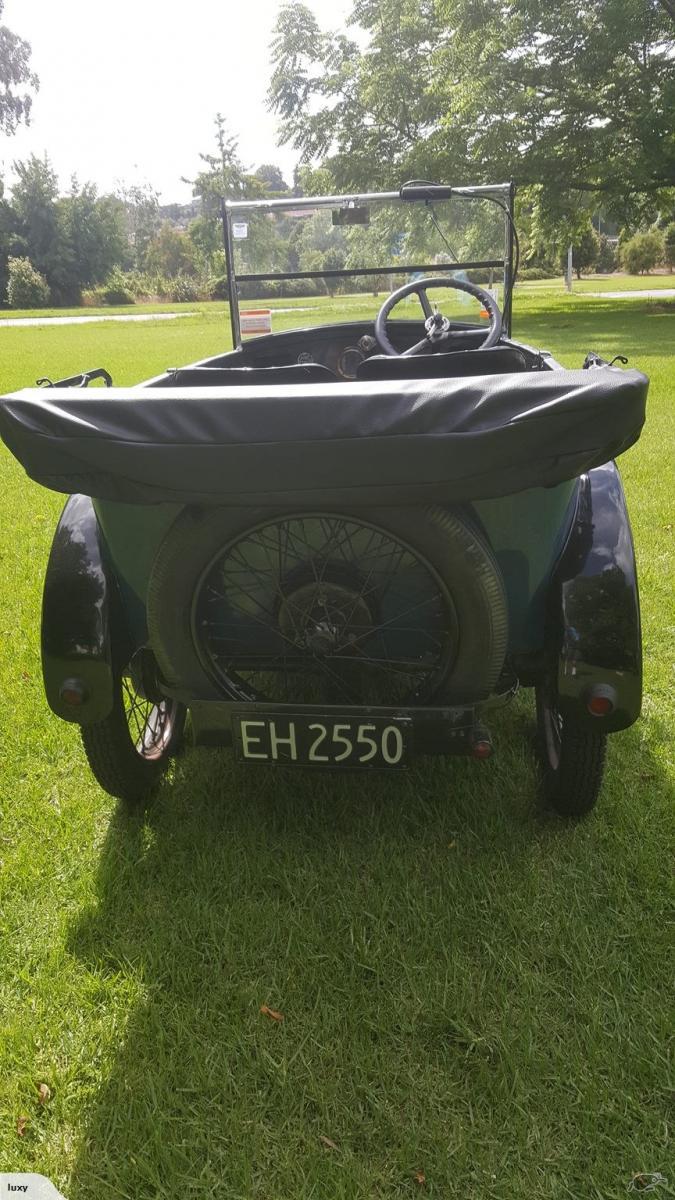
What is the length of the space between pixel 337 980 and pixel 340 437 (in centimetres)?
123

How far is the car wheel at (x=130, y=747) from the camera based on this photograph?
2.13 metres

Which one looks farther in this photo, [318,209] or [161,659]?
[318,209]

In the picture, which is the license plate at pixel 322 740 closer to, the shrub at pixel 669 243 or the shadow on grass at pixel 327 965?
the shadow on grass at pixel 327 965

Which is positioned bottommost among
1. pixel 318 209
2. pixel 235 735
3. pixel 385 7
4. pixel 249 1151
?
pixel 249 1151

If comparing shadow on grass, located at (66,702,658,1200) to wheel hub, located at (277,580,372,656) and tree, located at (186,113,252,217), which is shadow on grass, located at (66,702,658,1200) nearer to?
wheel hub, located at (277,580,372,656)

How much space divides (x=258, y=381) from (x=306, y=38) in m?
31.8

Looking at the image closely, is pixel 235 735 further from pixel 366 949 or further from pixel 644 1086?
pixel 644 1086

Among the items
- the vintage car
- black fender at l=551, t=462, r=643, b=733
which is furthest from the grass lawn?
black fender at l=551, t=462, r=643, b=733

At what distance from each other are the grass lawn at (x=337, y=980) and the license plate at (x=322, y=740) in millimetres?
385

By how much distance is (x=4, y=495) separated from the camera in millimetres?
5789

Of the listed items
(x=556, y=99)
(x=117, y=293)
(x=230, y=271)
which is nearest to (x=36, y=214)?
(x=117, y=293)

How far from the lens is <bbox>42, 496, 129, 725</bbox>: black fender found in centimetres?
193

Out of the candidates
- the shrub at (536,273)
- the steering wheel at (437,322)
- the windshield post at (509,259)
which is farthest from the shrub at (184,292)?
the steering wheel at (437,322)

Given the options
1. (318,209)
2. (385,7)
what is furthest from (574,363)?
(385,7)
